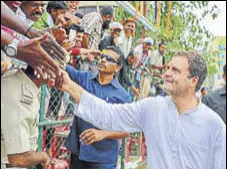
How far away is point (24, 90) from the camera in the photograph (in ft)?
5.55

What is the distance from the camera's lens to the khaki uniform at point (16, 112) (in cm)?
160

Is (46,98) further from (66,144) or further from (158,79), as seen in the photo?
(158,79)

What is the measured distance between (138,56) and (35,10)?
332cm

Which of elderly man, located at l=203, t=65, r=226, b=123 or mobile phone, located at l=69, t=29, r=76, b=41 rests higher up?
mobile phone, located at l=69, t=29, r=76, b=41

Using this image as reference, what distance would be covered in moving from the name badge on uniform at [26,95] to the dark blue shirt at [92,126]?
1300 mm

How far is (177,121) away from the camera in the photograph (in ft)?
9.12

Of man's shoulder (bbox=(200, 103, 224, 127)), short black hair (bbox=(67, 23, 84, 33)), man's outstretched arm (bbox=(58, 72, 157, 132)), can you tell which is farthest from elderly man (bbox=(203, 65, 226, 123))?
short black hair (bbox=(67, 23, 84, 33))

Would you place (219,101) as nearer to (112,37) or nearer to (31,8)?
(112,37)

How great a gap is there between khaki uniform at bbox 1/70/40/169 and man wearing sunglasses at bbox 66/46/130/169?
127 centimetres

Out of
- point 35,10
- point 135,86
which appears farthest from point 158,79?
point 35,10

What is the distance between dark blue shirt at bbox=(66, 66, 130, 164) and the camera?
Result: 3.10 m

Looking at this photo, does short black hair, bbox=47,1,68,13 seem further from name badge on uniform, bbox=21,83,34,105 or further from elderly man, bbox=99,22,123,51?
name badge on uniform, bbox=21,83,34,105

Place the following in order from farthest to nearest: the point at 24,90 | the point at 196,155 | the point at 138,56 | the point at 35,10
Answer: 1. the point at 138,56
2. the point at 196,155
3. the point at 35,10
4. the point at 24,90

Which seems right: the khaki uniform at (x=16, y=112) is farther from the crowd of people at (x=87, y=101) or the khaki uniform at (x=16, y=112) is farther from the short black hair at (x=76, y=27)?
the short black hair at (x=76, y=27)
